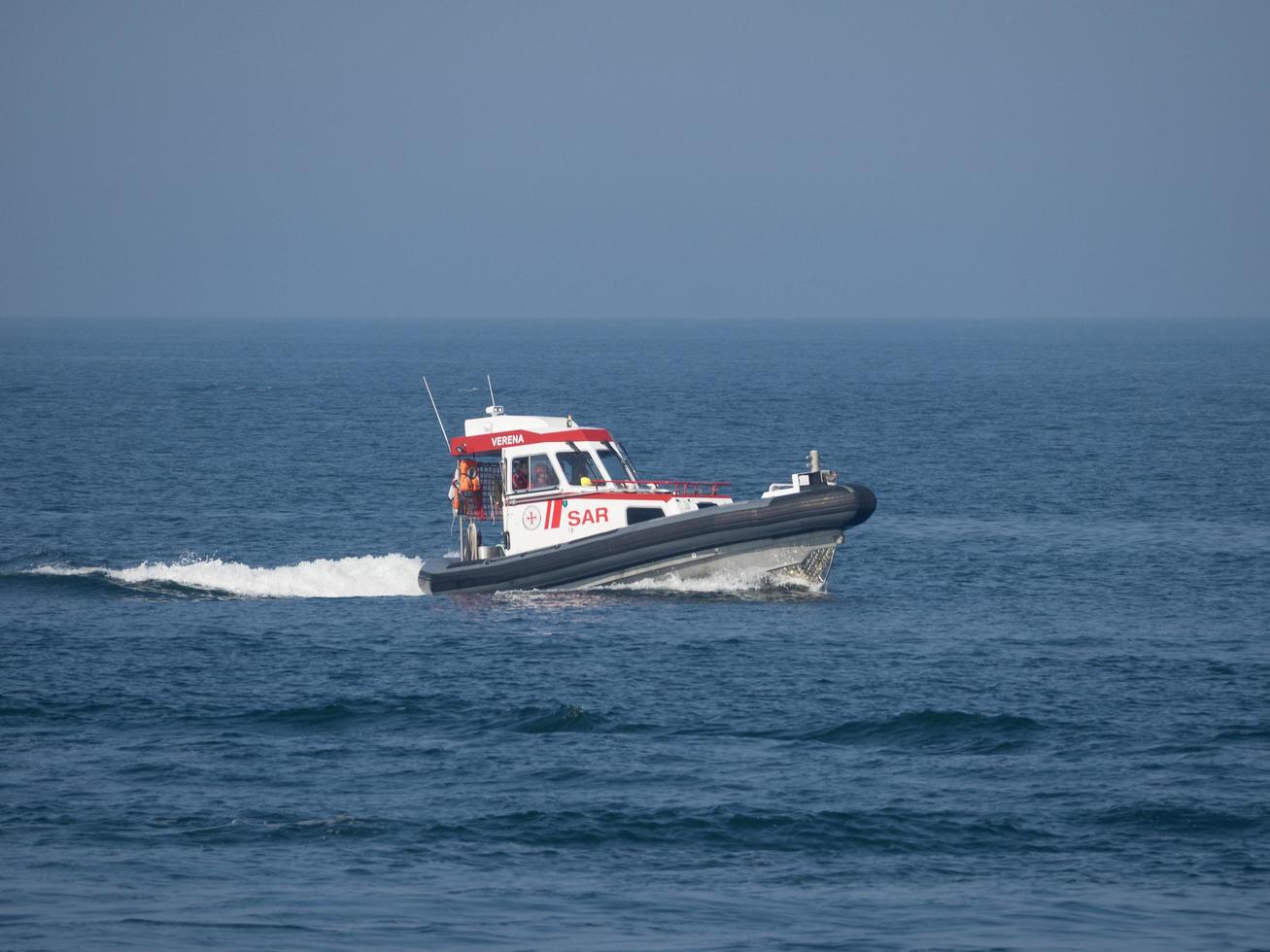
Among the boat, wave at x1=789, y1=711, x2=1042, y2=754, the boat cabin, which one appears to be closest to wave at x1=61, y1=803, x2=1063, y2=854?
wave at x1=789, y1=711, x2=1042, y2=754

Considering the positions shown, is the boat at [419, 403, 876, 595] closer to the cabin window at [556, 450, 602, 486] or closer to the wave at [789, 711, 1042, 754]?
the cabin window at [556, 450, 602, 486]

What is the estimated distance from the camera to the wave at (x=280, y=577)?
3400cm

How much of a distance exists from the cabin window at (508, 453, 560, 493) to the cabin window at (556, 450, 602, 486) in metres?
0.23

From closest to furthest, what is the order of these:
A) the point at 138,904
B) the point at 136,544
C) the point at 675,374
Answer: the point at 138,904
the point at 136,544
the point at 675,374

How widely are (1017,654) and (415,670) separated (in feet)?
32.8

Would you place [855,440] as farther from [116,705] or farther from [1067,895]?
[1067,895]

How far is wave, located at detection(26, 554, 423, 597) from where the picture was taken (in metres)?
34.0

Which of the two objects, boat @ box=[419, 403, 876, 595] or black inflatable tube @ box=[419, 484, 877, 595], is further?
boat @ box=[419, 403, 876, 595]

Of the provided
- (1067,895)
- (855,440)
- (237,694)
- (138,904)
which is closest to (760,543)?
(237,694)

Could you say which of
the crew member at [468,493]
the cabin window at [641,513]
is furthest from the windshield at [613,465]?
the crew member at [468,493]

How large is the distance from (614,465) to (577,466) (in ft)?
2.51

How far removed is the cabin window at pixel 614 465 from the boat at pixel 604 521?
0.02m

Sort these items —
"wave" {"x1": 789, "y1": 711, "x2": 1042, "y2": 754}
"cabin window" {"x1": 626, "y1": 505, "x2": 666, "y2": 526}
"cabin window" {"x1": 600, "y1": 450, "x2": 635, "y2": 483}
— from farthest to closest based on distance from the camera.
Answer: "cabin window" {"x1": 600, "y1": 450, "x2": 635, "y2": 483} → "cabin window" {"x1": 626, "y1": 505, "x2": 666, "y2": 526} → "wave" {"x1": 789, "y1": 711, "x2": 1042, "y2": 754}

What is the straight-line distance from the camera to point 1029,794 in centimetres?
2031
